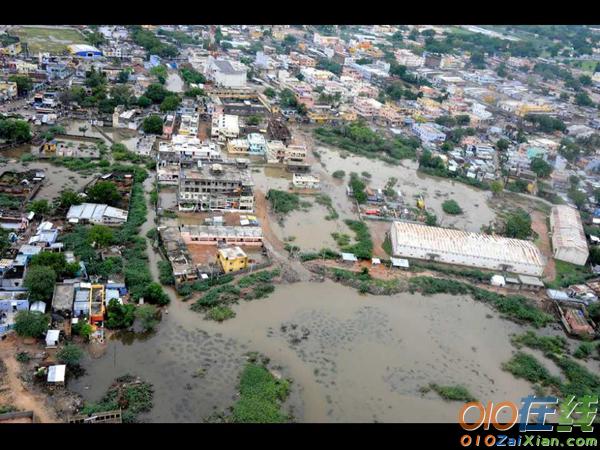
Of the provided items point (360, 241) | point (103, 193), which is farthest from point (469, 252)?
point (103, 193)

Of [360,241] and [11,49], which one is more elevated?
[11,49]

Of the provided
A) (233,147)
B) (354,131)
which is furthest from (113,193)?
(354,131)

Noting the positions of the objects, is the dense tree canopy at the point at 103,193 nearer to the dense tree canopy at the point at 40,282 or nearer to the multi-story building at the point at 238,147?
the dense tree canopy at the point at 40,282

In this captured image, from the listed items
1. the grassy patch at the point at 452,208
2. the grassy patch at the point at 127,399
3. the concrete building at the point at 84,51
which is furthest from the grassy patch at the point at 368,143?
the concrete building at the point at 84,51

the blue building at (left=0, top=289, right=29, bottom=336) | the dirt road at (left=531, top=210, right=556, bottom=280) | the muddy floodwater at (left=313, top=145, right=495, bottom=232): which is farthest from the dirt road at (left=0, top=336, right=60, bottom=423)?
the dirt road at (left=531, top=210, right=556, bottom=280)

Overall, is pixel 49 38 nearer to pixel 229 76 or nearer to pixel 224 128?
pixel 229 76

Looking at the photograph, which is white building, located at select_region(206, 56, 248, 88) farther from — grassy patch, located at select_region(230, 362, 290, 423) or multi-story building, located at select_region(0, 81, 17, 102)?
grassy patch, located at select_region(230, 362, 290, 423)
